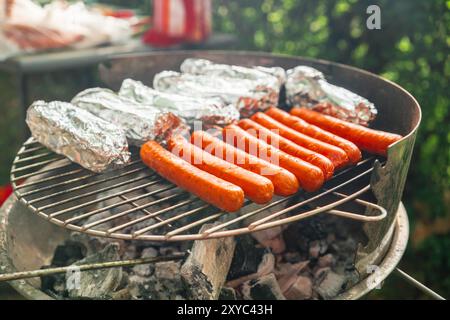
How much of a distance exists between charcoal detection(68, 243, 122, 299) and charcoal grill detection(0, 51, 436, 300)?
0.75 feet

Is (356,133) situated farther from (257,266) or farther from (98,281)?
(98,281)

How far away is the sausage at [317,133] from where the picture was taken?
8.33 feet

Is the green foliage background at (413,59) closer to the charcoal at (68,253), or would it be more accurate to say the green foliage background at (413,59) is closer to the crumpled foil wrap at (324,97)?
the crumpled foil wrap at (324,97)

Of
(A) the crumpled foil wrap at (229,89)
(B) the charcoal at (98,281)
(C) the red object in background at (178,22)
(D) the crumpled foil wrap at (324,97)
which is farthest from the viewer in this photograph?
(C) the red object in background at (178,22)

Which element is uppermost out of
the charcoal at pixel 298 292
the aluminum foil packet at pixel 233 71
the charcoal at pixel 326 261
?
the aluminum foil packet at pixel 233 71

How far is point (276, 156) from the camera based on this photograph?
96.0 inches

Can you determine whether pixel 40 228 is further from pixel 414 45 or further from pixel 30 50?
pixel 414 45

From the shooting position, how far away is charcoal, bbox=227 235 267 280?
2541 millimetres

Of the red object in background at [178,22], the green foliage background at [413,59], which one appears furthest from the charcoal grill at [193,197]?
the red object in background at [178,22]

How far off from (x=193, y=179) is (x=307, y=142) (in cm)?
68

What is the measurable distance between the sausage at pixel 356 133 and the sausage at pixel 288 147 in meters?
0.32

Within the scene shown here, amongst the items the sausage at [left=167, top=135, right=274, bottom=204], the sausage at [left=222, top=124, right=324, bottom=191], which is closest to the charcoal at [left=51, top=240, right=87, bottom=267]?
the sausage at [left=167, top=135, right=274, bottom=204]

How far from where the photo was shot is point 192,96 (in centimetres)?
305

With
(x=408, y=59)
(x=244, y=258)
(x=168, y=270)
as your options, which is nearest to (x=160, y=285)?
(x=168, y=270)
